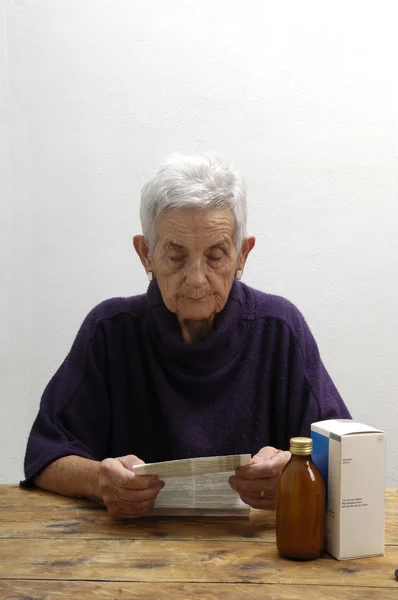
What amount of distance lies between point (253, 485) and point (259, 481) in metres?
0.01

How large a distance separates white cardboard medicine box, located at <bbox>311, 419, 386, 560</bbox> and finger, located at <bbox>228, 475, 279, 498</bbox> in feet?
0.59

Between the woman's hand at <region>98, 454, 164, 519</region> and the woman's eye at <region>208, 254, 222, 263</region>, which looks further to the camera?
the woman's eye at <region>208, 254, 222, 263</region>

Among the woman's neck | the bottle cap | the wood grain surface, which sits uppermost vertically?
the woman's neck

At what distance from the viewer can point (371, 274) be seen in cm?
259

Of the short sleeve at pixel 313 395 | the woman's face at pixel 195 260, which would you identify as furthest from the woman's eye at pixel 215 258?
the short sleeve at pixel 313 395

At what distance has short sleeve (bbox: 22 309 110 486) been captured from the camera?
1.47m

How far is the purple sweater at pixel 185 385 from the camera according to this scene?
156 centimetres

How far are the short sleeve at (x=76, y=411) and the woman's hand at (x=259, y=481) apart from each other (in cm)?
37

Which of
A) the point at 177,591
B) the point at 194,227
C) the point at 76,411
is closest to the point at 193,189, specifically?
the point at 194,227

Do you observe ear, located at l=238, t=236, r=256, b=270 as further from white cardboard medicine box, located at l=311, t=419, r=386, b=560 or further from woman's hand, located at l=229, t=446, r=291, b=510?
white cardboard medicine box, located at l=311, t=419, r=386, b=560

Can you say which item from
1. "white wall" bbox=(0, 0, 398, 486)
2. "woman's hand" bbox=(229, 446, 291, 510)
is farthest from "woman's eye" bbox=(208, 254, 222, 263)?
"white wall" bbox=(0, 0, 398, 486)

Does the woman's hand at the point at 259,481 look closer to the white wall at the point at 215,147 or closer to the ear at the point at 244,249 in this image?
the ear at the point at 244,249

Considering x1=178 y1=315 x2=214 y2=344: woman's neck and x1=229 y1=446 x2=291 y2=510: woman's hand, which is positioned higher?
x1=178 y1=315 x2=214 y2=344: woman's neck

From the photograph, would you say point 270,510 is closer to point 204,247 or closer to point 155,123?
point 204,247
